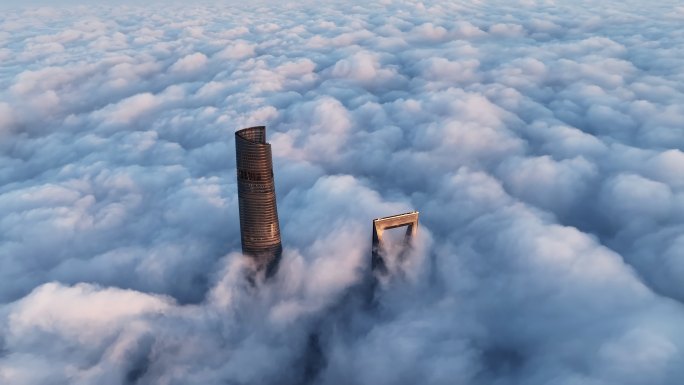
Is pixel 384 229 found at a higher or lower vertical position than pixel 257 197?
lower

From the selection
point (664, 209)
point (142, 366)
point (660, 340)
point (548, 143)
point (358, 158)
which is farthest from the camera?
point (358, 158)

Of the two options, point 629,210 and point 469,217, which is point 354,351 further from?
point 629,210

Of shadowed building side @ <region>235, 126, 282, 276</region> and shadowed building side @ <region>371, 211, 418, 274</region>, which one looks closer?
shadowed building side @ <region>235, 126, 282, 276</region>

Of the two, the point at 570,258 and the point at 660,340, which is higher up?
the point at 660,340

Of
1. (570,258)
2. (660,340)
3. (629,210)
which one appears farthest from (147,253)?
(629,210)
